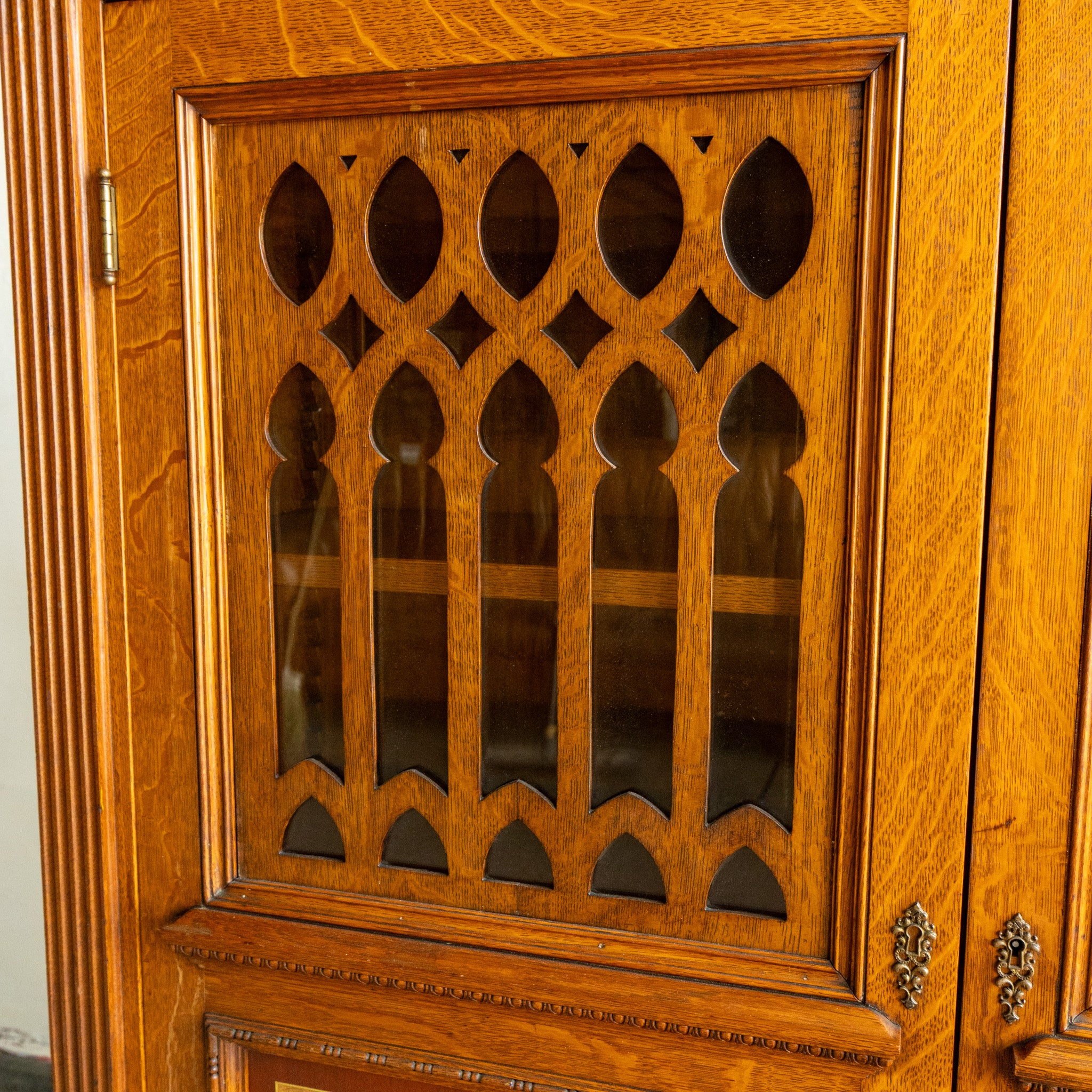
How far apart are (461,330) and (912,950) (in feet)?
1.69

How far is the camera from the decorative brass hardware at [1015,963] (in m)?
0.60

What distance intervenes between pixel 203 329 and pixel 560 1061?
60 cm

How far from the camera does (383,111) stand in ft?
2.20

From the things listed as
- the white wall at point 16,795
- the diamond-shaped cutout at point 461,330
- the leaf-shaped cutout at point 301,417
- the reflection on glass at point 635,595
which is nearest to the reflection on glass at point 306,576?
the leaf-shaped cutout at point 301,417

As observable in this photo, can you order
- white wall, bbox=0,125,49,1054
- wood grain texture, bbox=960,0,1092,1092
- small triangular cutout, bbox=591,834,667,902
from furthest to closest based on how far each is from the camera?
white wall, bbox=0,125,49,1054 → small triangular cutout, bbox=591,834,667,902 → wood grain texture, bbox=960,0,1092,1092

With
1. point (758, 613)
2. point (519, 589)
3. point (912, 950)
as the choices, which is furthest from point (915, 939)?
point (519, 589)

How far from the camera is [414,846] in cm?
72

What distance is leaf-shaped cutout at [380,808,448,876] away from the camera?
28.2 inches

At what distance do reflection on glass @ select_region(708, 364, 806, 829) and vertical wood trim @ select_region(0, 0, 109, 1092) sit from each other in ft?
1.60

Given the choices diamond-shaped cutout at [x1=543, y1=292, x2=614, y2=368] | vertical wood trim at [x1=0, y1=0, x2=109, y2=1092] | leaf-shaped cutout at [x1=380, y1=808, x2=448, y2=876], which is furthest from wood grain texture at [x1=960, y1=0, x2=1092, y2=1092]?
vertical wood trim at [x1=0, y1=0, x2=109, y2=1092]

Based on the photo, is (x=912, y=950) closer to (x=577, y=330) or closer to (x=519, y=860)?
(x=519, y=860)

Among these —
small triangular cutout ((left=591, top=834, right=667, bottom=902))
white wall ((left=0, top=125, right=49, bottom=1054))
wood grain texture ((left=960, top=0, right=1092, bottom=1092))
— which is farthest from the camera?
white wall ((left=0, top=125, right=49, bottom=1054))

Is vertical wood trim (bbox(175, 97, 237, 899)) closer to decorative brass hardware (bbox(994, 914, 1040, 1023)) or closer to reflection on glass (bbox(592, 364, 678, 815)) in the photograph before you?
reflection on glass (bbox(592, 364, 678, 815))

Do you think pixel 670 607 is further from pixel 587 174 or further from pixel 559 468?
pixel 587 174
